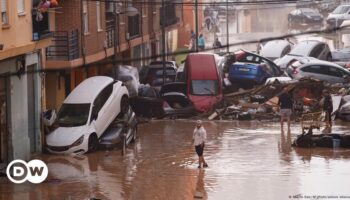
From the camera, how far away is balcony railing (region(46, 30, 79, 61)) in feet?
97.7

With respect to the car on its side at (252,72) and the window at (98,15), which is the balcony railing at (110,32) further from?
the car on its side at (252,72)

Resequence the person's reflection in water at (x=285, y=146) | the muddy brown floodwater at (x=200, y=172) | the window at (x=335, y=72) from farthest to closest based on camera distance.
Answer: the window at (x=335, y=72), the person's reflection in water at (x=285, y=146), the muddy brown floodwater at (x=200, y=172)

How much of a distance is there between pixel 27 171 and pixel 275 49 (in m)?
25.6

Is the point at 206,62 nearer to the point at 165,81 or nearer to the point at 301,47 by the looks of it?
the point at 165,81

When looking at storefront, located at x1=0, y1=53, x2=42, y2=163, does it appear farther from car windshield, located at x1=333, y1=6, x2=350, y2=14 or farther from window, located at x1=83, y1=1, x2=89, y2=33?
car windshield, located at x1=333, y1=6, x2=350, y2=14

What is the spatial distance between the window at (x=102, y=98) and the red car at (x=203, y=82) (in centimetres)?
580

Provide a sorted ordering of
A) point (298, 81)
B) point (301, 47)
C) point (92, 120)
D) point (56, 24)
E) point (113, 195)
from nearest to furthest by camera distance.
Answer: point (113, 195) → point (92, 120) → point (56, 24) → point (298, 81) → point (301, 47)

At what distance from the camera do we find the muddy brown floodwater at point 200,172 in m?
20.5

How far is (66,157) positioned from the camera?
992 inches

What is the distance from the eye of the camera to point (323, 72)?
38219 mm

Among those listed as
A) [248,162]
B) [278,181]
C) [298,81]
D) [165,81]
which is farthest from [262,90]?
[278,181]

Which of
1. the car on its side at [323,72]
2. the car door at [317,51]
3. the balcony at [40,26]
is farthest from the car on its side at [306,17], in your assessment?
the balcony at [40,26]

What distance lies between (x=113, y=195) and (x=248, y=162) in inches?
202

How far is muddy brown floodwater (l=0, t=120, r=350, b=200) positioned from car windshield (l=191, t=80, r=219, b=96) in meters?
4.78
